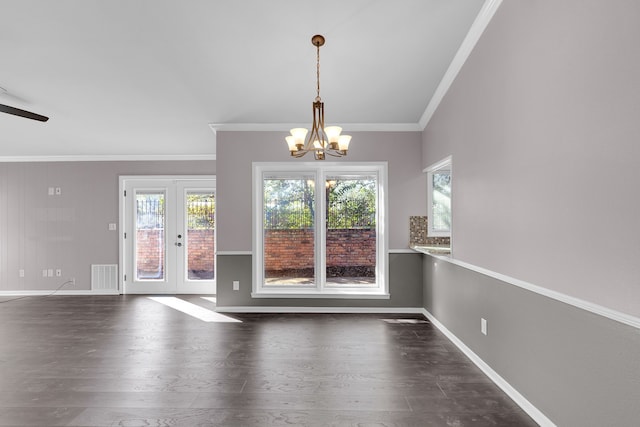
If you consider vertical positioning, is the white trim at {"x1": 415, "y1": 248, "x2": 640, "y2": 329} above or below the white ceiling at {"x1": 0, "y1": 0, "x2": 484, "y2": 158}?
below

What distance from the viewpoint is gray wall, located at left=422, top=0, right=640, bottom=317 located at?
1.49 meters

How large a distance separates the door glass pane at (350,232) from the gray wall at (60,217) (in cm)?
243

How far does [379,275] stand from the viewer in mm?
4637

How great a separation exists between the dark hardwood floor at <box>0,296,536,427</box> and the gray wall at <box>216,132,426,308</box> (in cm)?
46

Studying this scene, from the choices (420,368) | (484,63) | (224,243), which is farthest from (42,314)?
(484,63)

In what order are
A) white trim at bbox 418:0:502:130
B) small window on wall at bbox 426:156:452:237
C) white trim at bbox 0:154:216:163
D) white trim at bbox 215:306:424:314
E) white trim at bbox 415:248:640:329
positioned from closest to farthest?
1. white trim at bbox 415:248:640:329
2. white trim at bbox 418:0:502:130
3. small window on wall at bbox 426:156:452:237
4. white trim at bbox 215:306:424:314
5. white trim at bbox 0:154:216:163

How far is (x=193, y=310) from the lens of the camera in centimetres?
463

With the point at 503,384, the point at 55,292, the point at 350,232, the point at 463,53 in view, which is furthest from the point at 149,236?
the point at 503,384

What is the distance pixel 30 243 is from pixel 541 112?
7289mm

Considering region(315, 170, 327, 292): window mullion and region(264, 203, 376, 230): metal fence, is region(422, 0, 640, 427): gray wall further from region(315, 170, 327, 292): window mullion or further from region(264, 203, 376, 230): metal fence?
region(315, 170, 327, 292): window mullion

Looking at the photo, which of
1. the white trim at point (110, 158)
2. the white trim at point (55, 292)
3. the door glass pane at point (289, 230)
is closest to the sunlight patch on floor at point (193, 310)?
the door glass pane at point (289, 230)

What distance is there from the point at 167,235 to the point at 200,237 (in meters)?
0.55

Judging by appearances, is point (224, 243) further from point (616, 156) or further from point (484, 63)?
point (616, 156)

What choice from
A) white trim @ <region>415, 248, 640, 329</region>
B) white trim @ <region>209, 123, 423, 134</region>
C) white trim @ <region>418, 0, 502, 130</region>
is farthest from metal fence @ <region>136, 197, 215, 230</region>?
white trim @ <region>415, 248, 640, 329</region>
